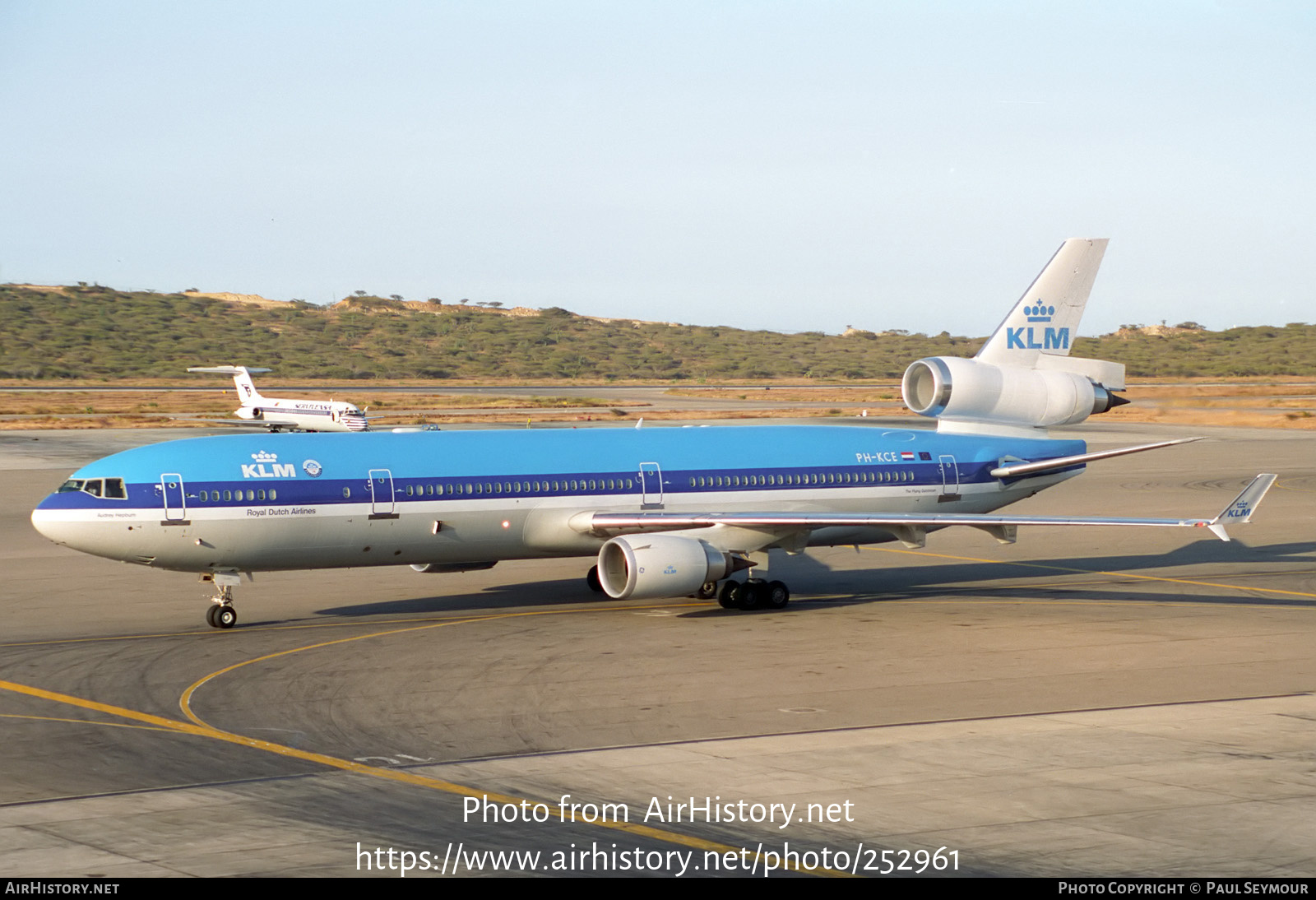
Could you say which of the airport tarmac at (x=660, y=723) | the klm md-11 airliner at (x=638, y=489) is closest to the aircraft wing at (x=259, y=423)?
the airport tarmac at (x=660, y=723)

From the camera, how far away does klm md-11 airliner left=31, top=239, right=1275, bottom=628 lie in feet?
98.3

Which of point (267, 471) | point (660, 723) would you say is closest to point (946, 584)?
point (660, 723)

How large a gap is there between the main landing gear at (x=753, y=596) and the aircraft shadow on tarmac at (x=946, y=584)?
28 centimetres

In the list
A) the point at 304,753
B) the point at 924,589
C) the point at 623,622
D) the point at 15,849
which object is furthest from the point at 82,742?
the point at 924,589

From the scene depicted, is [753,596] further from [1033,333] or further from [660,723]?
[1033,333]

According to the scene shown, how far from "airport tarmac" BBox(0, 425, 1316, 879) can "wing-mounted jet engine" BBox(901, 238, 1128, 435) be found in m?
4.60

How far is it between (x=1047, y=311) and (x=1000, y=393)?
283 cm

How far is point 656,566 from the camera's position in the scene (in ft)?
101

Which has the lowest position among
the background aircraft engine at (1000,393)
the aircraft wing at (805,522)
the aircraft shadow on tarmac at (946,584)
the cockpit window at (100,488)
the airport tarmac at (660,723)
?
the aircraft shadow on tarmac at (946,584)

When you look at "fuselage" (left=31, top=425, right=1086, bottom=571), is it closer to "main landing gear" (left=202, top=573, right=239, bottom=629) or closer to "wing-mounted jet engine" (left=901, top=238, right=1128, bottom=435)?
"main landing gear" (left=202, top=573, right=239, bottom=629)

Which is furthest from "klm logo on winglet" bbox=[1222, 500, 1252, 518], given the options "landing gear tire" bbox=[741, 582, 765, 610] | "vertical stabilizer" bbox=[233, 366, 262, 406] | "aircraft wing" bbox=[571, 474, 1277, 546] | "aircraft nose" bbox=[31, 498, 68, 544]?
"vertical stabilizer" bbox=[233, 366, 262, 406]

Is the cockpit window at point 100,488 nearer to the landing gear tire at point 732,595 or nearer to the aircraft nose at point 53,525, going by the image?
the aircraft nose at point 53,525

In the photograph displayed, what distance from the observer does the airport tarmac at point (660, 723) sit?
619 inches
